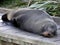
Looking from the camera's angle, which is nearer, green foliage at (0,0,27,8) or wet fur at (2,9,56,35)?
wet fur at (2,9,56,35)

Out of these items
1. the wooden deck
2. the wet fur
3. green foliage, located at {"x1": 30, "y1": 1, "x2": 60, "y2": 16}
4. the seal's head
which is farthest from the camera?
green foliage, located at {"x1": 30, "y1": 1, "x2": 60, "y2": 16}

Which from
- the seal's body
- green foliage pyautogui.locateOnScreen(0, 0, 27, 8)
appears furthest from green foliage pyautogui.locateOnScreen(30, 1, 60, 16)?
the seal's body

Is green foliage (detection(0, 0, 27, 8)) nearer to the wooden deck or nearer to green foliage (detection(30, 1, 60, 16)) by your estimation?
green foliage (detection(30, 1, 60, 16))

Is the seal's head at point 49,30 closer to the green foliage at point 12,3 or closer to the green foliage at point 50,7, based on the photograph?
the green foliage at point 50,7

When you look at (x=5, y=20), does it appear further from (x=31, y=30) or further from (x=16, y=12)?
(x=31, y=30)

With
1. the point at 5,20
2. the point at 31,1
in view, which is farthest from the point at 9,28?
the point at 31,1

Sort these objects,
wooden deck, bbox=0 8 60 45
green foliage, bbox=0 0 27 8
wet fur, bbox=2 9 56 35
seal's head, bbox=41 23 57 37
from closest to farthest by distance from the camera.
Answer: wooden deck, bbox=0 8 60 45 < seal's head, bbox=41 23 57 37 < wet fur, bbox=2 9 56 35 < green foliage, bbox=0 0 27 8

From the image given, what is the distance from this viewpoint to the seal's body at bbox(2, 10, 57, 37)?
3510mm

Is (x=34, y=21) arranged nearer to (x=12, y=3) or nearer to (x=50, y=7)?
(x=50, y=7)

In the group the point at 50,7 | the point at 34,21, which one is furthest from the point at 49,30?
the point at 50,7

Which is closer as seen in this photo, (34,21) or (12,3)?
(34,21)

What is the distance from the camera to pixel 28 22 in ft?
12.5

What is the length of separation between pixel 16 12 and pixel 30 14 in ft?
1.15

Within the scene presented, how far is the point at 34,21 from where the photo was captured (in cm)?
373
